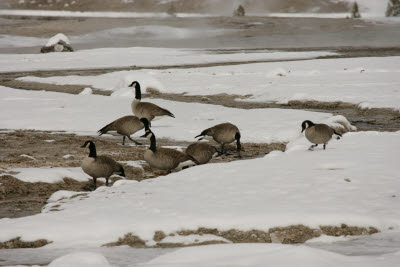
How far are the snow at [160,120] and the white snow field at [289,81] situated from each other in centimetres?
397

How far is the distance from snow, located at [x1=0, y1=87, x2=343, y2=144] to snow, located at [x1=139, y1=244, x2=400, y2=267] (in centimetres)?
1028

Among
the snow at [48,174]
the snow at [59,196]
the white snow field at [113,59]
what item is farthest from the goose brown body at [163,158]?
the white snow field at [113,59]

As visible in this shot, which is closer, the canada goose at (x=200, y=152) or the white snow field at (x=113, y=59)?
the canada goose at (x=200, y=152)

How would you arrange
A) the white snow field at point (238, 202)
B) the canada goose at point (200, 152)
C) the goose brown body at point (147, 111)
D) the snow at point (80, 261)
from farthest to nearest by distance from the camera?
1. the goose brown body at point (147, 111)
2. the canada goose at point (200, 152)
3. the white snow field at point (238, 202)
4. the snow at point (80, 261)

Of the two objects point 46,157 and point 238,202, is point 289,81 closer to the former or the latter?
point 46,157

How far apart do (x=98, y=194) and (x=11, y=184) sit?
2.36 m

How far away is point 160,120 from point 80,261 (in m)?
14.4

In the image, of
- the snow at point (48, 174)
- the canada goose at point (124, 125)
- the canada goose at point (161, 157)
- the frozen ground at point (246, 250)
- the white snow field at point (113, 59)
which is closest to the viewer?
the frozen ground at point (246, 250)

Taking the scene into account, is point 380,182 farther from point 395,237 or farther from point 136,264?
point 136,264

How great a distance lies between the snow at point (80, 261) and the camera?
6.66 meters

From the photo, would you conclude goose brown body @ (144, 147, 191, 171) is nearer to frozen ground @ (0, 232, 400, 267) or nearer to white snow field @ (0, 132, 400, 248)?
white snow field @ (0, 132, 400, 248)

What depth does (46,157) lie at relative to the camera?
1512cm

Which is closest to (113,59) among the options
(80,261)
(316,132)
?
(316,132)

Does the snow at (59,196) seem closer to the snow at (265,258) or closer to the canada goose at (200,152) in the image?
the canada goose at (200,152)
